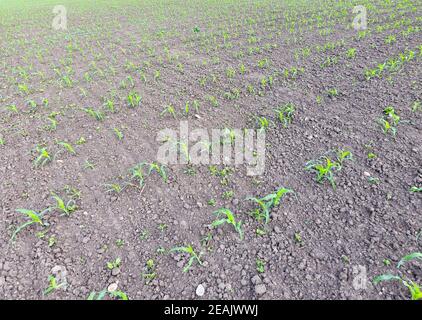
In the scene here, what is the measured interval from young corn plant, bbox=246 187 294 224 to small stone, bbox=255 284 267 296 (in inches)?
22.4

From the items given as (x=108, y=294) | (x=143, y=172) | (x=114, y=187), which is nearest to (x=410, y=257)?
(x=108, y=294)

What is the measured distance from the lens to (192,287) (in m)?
2.04

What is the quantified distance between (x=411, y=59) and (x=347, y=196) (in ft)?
13.0

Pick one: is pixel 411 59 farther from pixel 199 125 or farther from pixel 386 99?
pixel 199 125

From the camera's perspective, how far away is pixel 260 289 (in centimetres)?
198

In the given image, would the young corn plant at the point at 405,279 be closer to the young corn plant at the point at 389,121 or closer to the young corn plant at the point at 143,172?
the young corn plant at the point at 389,121

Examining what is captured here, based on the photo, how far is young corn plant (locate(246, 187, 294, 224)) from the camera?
2461mm

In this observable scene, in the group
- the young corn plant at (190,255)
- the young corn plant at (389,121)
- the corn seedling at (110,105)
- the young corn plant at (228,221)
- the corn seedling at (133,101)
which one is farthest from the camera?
the corn seedling at (133,101)

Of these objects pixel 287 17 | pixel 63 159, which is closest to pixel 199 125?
pixel 63 159

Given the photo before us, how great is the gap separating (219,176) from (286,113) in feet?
5.27

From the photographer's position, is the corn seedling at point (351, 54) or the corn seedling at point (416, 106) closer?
the corn seedling at point (416, 106)

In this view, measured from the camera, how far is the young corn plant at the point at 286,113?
370cm

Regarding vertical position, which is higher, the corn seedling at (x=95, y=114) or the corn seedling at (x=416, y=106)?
the corn seedling at (x=416, y=106)

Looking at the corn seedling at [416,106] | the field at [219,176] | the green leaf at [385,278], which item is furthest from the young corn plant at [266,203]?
the corn seedling at [416,106]
